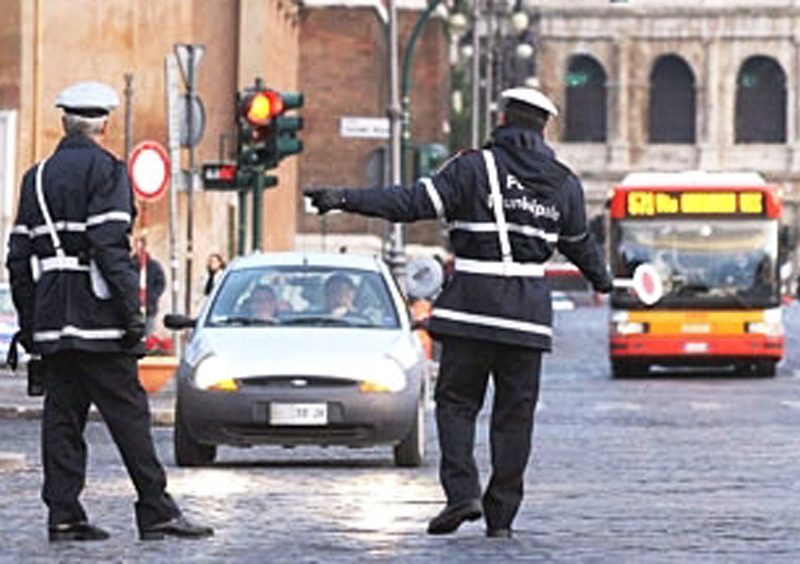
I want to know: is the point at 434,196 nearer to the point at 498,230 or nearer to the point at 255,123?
the point at 498,230

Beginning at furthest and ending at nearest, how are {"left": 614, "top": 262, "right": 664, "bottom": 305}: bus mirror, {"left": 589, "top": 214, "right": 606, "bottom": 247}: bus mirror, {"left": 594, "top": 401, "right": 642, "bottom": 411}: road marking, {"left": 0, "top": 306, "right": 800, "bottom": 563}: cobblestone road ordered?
{"left": 589, "top": 214, "right": 606, "bottom": 247}: bus mirror, {"left": 594, "top": 401, "right": 642, "bottom": 411}: road marking, {"left": 614, "top": 262, "right": 664, "bottom": 305}: bus mirror, {"left": 0, "top": 306, "right": 800, "bottom": 563}: cobblestone road

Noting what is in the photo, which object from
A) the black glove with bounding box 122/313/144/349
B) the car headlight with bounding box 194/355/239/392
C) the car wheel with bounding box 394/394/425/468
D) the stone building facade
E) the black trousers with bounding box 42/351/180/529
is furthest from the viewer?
the stone building facade

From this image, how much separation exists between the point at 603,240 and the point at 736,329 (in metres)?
2.60

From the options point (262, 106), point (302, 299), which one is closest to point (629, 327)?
point (262, 106)

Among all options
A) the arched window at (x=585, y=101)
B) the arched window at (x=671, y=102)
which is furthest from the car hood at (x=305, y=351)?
the arched window at (x=585, y=101)

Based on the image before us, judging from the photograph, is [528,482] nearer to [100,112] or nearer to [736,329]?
[100,112]

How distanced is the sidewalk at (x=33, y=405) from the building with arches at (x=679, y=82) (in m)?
139

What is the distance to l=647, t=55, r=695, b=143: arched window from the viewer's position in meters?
176

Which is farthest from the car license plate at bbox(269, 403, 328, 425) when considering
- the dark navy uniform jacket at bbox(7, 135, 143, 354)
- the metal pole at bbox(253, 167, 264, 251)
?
the metal pole at bbox(253, 167, 264, 251)

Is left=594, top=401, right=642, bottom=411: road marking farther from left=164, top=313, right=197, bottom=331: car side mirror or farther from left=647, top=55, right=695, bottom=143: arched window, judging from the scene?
left=647, top=55, right=695, bottom=143: arched window

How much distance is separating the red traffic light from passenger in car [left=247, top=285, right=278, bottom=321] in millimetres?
12352

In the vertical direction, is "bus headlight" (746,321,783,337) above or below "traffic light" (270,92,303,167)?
below

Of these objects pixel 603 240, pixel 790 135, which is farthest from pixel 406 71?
pixel 790 135

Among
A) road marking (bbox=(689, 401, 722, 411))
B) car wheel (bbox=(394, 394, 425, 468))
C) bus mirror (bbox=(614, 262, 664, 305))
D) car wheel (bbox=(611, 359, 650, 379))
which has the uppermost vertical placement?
bus mirror (bbox=(614, 262, 664, 305))
